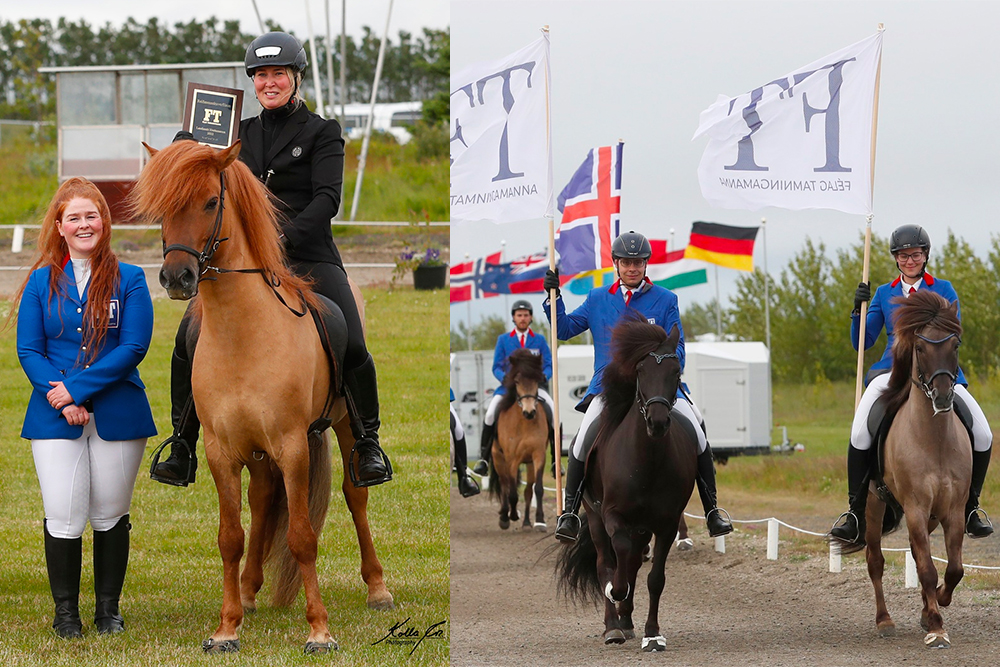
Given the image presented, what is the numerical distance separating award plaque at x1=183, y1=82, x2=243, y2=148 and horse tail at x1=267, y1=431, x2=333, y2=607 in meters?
1.78

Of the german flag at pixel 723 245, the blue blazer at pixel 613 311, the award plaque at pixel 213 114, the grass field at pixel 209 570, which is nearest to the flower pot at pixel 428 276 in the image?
the german flag at pixel 723 245

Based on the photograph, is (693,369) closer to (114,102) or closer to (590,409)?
(114,102)

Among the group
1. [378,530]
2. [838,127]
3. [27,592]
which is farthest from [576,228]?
[27,592]

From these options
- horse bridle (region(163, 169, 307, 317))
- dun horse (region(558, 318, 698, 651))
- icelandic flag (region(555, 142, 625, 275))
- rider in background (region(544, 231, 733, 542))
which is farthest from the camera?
icelandic flag (region(555, 142, 625, 275))

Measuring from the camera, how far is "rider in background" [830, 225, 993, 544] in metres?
7.32

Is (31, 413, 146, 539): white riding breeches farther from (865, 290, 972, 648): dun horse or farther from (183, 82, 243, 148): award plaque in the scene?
(865, 290, 972, 648): dun horse

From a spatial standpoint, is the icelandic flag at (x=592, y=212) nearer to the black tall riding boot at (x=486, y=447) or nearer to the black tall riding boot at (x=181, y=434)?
the black tall riding boot at (x=486, y=447)

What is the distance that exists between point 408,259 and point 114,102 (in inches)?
333

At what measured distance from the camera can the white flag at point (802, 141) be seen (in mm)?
8938

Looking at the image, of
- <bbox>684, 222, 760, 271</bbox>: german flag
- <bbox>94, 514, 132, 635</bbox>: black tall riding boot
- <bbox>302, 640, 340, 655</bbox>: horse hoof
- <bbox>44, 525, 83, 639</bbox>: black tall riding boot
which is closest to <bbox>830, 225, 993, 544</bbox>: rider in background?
<bbox>302, 640, 340, 655</bbox>: horse hoof

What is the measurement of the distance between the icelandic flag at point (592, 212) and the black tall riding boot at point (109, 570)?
6961 millimetres

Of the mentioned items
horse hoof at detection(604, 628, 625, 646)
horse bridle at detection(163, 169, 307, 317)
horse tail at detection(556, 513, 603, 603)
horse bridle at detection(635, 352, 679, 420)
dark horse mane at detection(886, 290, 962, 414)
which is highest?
horse bridle at detection(163, 169, 307, 317)

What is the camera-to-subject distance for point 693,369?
74.4 ft

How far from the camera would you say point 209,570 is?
786cm
